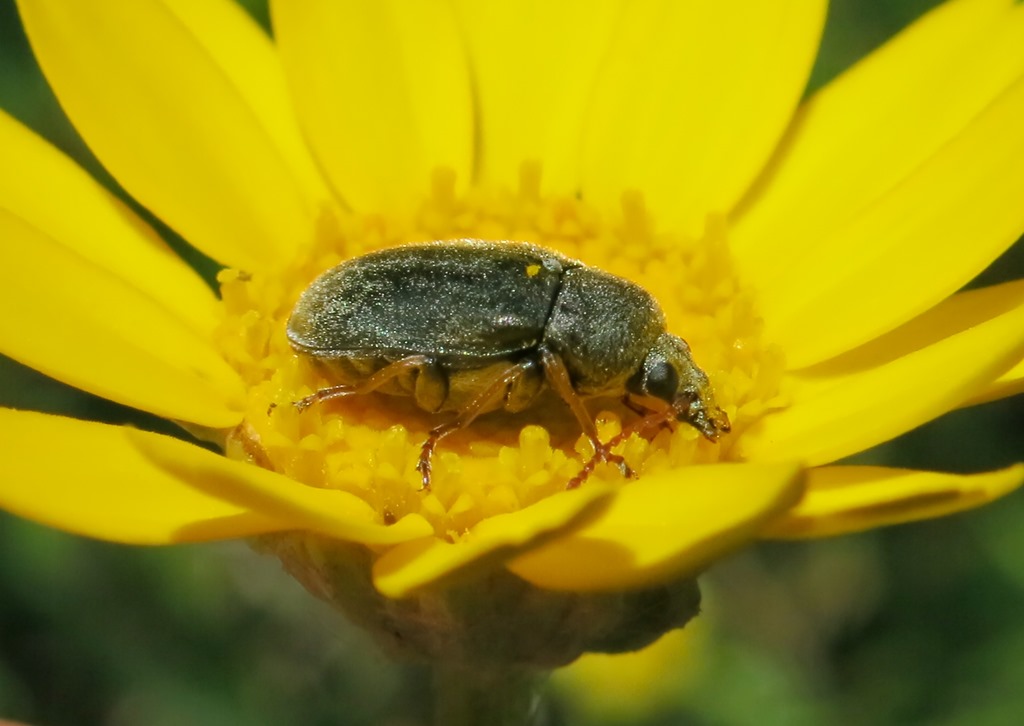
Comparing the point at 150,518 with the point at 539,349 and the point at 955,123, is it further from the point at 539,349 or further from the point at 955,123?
the point at 955,123

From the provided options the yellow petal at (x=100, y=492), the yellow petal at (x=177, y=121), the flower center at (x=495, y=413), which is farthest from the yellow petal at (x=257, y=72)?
the yellow petal at (x=100, y=492)

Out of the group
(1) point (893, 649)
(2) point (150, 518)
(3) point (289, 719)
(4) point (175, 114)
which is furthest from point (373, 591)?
(1) point (893, 649)

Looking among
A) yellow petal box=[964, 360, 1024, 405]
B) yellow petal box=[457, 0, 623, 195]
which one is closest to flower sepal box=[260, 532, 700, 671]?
yellow petal box=[964, 360, 1024, 405]

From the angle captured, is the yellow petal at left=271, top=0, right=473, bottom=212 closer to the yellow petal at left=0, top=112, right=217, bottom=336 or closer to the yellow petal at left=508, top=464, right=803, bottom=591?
the yellow petal at left=0, top=112, right=217, bottom=336

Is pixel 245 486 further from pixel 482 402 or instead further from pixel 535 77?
pixel 535 77

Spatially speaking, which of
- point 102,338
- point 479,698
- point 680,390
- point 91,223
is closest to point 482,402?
point 680,390

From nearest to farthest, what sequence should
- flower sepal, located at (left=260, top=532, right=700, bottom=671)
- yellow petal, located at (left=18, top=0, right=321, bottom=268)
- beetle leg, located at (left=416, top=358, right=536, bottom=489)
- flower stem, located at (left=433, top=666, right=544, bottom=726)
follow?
flower sepal, located at (left=260, top=532, right=700, bottom=671) → beetle leg, located at (left=416, top=358, right=536, bottom=489) → flower stem, located at (left=433, top=666, right=544, bottom=726) → yellow petal, located at (left=18, top=0, right=321, bottom=268)

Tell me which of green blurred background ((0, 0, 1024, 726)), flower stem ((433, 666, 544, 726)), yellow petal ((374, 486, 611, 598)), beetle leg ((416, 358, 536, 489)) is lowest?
yellow petal ((374, 486, 611, 598))
